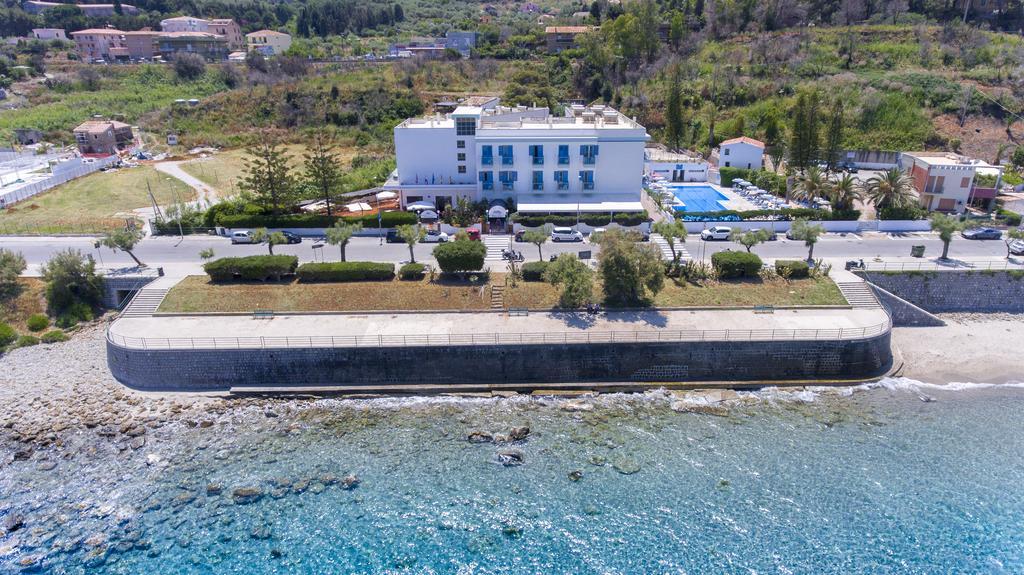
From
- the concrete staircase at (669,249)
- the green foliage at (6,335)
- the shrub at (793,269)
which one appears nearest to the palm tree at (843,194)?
the shrub at (793,269)

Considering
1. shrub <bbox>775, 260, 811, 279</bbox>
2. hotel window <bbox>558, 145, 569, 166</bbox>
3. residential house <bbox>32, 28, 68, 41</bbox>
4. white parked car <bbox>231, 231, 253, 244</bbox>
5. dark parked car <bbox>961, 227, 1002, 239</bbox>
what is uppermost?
residential house <bbox>32, 28, 68, 41</bbox>

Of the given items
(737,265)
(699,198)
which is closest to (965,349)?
(737,265)

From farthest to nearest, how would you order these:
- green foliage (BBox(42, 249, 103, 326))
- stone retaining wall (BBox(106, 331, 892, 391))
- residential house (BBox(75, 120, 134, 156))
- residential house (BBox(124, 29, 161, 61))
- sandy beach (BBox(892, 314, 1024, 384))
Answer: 1. residential house (BBox(124, 29, 161, 61))
2. residential house (BBox(75, 120, 134, 156))
3. green foliage (BBox(42, 249, 103, 326))
4. sandy beach (BBox(892, 314, 1024, 384))
5. stone retaining wall (BBox(106, 331, 892, 391))

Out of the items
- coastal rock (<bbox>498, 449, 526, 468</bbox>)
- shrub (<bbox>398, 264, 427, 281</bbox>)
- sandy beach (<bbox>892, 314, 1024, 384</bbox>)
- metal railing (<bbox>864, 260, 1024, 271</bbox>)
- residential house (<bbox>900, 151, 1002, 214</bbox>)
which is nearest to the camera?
coastal rock (<bbox>498, 449, 526, 468</bbox>)

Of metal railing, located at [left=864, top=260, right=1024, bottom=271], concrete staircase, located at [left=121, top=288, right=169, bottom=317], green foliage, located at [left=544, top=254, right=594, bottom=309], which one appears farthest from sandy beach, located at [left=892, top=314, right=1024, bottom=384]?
concrete staircase, located at [left=121, top=288, right=169, bottom=317]

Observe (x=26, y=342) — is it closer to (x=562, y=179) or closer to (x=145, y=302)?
(x=145, y=302)

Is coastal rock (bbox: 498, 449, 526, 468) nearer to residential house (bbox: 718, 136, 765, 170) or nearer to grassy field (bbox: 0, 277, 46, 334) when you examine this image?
grassy field (bbox: 0, 277, 46, 334)

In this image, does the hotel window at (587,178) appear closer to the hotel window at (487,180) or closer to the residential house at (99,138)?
the hotel window at (487,180)
